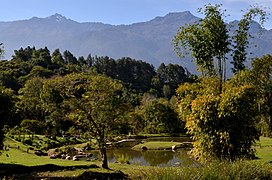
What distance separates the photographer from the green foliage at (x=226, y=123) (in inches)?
610

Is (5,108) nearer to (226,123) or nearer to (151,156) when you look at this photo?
(226,123)

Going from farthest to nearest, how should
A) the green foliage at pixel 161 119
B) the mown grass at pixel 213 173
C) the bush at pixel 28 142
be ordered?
the green foliage at pixel 161 119 < the bush at pixel 28 142 < the mown grass at pixel 213 173

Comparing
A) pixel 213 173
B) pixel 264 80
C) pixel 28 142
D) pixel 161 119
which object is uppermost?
pixel 264 80

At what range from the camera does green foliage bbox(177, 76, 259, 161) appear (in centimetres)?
1550

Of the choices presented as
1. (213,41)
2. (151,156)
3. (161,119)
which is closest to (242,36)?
(213,41)

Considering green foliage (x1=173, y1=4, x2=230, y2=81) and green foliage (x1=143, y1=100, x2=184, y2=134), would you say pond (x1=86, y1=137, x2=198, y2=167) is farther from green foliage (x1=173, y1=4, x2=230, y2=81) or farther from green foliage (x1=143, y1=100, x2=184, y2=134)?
green foliage (x1=143, y1=100, x2=184, y2=134)

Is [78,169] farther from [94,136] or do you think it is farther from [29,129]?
[29,129]

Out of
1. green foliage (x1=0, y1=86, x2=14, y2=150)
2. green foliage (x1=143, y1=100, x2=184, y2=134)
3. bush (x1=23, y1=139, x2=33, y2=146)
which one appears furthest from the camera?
green foliage (x1=143, y1=100, x2=184, y2=134)

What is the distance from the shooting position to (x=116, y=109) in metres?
19.2

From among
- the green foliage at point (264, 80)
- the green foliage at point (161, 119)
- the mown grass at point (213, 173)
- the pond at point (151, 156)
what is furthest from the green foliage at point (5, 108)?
the green foliage at point (161, 119)

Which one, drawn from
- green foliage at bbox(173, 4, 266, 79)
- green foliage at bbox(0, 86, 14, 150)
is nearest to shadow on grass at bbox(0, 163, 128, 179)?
green foliage at bbox(0, 86, 14, 150)

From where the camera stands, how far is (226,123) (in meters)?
15.7

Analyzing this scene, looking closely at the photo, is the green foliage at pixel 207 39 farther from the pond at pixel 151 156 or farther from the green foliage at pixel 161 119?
the green foliage at pixel 161 119

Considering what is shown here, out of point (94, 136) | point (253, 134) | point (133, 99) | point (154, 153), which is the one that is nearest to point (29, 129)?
point (154, 153)
